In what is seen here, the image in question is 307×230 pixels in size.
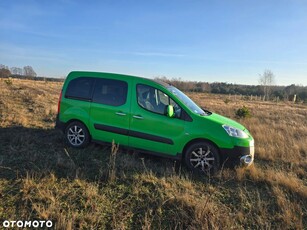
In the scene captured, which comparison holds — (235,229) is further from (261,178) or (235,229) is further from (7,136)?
(7,136)

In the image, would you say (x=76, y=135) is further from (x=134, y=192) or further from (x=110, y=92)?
(x=134, y=192)

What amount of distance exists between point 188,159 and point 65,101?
131 inches

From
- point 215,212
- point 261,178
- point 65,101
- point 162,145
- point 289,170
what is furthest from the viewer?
point 65,101

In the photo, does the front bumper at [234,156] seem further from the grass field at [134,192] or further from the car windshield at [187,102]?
the car windshield at [187,102]

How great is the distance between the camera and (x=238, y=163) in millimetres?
5395

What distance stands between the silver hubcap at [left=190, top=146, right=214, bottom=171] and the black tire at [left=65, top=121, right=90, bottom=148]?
2556 millimetres

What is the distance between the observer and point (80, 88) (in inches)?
257

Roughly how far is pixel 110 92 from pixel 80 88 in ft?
2.82

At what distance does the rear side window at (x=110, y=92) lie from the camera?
6.06 m

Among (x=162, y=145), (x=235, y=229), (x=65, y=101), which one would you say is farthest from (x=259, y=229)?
(x=65, y=101)

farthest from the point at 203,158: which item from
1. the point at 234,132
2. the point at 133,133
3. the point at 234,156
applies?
the point at 133,133

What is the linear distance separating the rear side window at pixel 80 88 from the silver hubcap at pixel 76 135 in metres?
0.74

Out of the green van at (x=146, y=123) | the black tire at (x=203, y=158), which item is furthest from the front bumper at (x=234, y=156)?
the black tire at (x=203, y=158)

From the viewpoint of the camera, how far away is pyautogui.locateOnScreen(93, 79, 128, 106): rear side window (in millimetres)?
6062
